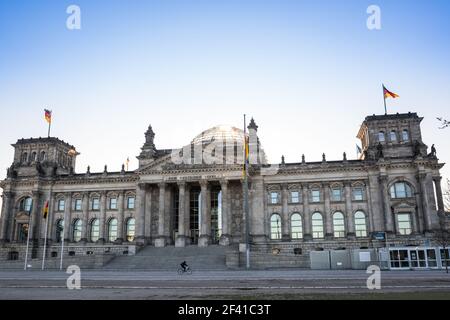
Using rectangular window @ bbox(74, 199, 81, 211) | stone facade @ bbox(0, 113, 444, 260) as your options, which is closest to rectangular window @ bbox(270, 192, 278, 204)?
stone facade @ bbox(0, 113, 444, 260)

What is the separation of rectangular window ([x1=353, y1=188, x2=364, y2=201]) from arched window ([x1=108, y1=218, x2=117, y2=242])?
1611 inches

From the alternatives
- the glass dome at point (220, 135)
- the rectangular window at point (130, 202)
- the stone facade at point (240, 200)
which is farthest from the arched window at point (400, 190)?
the rectangular window at point (130, 202)

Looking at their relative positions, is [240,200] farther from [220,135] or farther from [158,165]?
[220,135]

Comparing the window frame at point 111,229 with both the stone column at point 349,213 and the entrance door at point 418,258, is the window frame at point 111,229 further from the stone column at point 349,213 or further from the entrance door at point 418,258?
the entrance door at point 418,258

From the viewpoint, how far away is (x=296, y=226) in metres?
67.5

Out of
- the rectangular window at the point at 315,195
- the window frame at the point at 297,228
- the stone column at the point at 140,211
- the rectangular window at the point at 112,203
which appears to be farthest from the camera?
the rectangular window at the point at 112,203

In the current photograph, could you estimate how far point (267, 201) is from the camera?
2717 inches

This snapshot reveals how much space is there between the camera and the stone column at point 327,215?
6544cm

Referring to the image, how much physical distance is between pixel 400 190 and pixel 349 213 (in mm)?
8474

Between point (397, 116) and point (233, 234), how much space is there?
108ft

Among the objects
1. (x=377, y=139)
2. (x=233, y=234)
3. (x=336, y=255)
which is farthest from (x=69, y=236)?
(x=377, y=139)

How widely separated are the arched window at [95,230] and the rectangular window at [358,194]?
44.3 m
